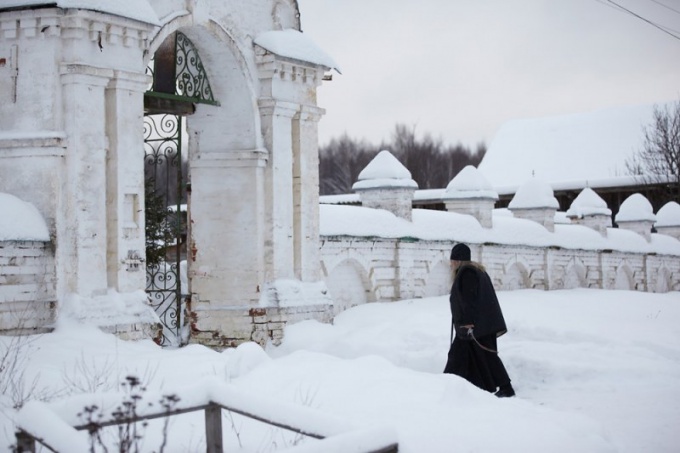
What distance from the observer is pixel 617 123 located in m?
41.5

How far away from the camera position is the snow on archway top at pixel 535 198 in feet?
67.6

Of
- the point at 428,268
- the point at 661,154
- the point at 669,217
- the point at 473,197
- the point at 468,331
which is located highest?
the point at 661,154

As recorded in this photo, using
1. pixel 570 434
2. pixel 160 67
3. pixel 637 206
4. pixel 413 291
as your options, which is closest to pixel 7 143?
pixel 160 67

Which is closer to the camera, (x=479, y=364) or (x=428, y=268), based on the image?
(x=479, y=364)

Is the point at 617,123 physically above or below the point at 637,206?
above

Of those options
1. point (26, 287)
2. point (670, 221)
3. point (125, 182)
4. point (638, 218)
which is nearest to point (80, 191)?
point (125, 182)

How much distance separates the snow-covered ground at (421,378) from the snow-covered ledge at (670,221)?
1425cm

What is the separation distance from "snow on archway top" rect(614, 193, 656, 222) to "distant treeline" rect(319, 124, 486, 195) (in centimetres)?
3509

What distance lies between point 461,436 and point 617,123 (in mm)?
37079

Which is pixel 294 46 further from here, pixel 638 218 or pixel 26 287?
pixel 638 218

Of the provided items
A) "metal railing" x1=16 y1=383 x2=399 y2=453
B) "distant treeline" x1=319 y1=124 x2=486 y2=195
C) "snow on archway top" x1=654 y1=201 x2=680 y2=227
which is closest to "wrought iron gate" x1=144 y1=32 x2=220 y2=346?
"metal railing" x1=16 y1=383 x2=399 y2=453

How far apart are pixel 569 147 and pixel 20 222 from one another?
114ft

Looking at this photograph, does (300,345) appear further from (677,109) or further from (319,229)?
(677,109)

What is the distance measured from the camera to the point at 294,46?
11969 mm
